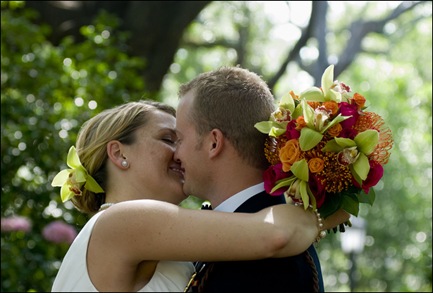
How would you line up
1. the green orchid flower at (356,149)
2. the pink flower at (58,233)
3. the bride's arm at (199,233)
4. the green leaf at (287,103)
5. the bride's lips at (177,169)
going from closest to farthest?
the bride's arm at (199,233)
the green orchid flower at (356,149)
the green leaf at (287,103)
the bride's lips at (177,169)
the pink flower at (58,233)

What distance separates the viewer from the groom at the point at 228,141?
3.41 m

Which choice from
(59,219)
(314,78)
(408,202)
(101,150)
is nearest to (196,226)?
(101,150)

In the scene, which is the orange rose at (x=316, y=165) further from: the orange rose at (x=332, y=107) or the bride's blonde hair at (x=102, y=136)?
the bride's blonde hair at (x=102, y=136)

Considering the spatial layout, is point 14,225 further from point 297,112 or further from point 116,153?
point 297,112

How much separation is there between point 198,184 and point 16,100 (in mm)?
5021

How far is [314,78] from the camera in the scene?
10047 mm

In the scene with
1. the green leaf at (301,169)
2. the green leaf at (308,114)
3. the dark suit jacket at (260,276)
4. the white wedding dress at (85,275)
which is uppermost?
the green leaf at (308,114)

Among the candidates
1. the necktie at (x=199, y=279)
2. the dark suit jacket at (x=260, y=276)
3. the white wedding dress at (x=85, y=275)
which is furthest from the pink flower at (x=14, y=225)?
the dark suit jacket at (x=260, y=276)

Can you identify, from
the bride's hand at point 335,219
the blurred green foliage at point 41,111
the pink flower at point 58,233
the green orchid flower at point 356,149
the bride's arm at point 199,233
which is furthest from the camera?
the blurred green foliage at point 41,111

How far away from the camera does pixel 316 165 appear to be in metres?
3.22

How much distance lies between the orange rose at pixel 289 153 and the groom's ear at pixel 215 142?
0.26 metres

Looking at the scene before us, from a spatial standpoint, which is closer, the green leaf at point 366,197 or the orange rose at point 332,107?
the orange rose at point 332,107

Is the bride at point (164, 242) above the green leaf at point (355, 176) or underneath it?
underneath

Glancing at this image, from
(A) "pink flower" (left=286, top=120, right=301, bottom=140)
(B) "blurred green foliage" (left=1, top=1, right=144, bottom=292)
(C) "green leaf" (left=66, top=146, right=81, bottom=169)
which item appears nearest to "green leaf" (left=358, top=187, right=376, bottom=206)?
(A) "pink flower" (left=286, top=120, right=301, bottom=140)
